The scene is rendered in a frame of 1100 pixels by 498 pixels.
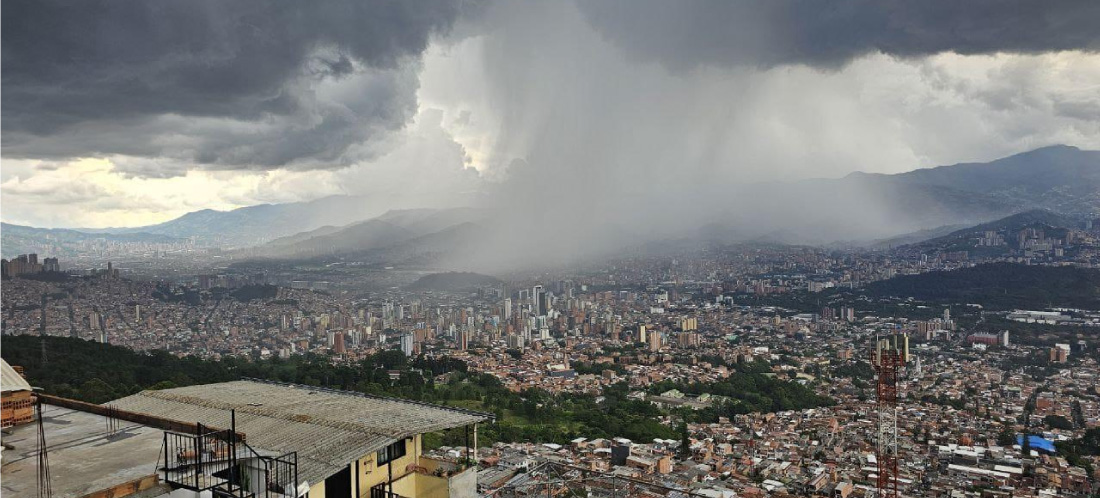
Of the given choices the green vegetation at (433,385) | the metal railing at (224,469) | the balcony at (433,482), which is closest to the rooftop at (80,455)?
the metal railing at (224,469)

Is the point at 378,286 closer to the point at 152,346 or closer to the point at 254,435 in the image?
the point at 152,346

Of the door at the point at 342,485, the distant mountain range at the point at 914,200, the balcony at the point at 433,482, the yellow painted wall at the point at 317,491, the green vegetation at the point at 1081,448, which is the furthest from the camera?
the distant mountain range at the point at 914,200

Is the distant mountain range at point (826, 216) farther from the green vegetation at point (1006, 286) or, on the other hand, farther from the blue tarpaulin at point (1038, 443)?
the blue tarpaulin at point (1038, 443)

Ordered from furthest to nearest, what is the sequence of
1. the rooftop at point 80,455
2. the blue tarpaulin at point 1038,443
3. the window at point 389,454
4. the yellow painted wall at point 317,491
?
1. the blue tarpaulin at point 1038,443
2. the window at point 389,454
3. the yellow painted wall at point 317,491
4. the rooftop at point 80,455

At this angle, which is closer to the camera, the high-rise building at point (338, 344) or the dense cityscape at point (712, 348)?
the dense cityscape at point (712, 348)

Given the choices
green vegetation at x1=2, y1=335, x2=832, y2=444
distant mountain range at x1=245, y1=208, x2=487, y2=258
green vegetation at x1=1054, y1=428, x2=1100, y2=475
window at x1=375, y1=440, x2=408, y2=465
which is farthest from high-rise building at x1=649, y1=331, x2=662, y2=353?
distant mountain range at x1=245, y1=208, x2=487, y2=258

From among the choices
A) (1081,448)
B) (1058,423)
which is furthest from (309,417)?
(1058,423)
